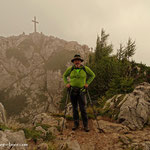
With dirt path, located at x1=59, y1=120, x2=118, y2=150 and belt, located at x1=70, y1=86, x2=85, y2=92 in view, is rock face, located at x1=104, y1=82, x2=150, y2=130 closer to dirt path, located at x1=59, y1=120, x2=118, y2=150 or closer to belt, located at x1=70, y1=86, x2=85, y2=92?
dirt path, located at x1=59, y1=120, x2=118, y2=150

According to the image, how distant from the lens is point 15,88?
56.3 metres

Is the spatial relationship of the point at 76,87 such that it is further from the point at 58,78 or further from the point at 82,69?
the point at 58,78

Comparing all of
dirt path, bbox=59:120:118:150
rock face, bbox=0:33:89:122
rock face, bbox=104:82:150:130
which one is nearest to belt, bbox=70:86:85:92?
dirt path, bbox=59:120:118:150

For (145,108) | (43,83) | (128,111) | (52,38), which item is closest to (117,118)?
(128,111)

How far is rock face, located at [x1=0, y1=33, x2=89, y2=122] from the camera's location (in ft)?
159

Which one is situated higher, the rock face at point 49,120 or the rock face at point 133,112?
the rock face at point 133,112

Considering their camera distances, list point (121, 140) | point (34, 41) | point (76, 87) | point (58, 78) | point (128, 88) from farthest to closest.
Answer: point (34, 41) → point (58, 78) → point (128, 88) → point (76, 87) → point (121, 140)

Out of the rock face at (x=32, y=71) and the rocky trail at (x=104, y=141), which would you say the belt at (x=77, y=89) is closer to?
the rocky trail at (x=104, y=141)

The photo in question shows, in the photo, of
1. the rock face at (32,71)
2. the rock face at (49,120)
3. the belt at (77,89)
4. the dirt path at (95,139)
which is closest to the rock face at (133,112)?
the dirt path at (95,139)

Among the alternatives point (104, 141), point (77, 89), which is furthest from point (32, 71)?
point (104, 141)

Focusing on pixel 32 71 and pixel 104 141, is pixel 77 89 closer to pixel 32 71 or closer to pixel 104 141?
pixel 104 141

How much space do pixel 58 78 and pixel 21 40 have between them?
45.9 m

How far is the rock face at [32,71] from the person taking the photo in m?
48.6

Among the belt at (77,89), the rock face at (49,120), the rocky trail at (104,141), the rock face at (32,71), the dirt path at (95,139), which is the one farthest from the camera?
the rock face at (32,71)
